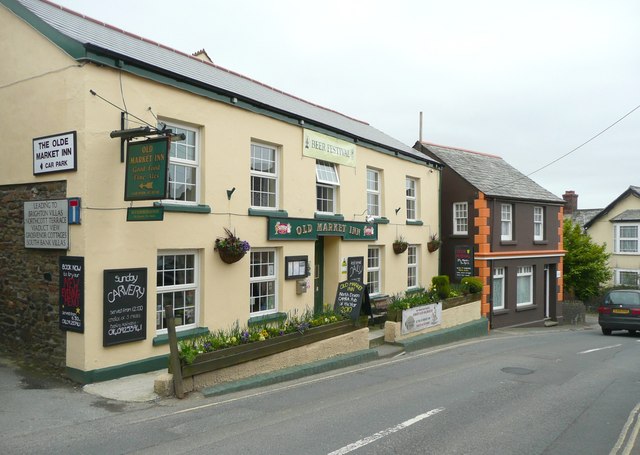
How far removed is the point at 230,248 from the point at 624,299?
17.3 meters

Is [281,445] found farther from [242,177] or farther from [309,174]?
[309,174]

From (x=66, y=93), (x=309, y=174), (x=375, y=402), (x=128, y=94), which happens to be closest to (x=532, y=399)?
(x=375, y=402)

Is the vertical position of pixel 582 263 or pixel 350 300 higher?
pixel 582 263

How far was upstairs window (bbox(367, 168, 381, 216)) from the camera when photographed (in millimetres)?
17812

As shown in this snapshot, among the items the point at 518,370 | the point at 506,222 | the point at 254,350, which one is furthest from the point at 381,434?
the point at 506,222

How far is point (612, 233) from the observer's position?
121 ft

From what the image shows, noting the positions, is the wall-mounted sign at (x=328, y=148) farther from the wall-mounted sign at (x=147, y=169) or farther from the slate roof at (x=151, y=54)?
the wall-mounted sign at (x=147, y=169)

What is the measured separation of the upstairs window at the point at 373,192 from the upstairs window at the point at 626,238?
83.9 ft

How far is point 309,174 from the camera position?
14.7m

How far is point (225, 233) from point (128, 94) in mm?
3558

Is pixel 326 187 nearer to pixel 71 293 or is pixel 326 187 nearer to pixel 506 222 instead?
pixel 71 293

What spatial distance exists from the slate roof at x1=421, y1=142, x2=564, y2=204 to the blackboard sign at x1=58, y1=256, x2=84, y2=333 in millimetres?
15893

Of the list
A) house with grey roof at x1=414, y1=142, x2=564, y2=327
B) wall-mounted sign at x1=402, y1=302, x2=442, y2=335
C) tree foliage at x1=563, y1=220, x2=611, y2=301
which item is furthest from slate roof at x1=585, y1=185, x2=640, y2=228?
wall-mounted sign at x1=402, y1=302, x2=442, y2=335

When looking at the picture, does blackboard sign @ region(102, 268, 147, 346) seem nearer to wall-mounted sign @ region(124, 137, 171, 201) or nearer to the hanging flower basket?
wall-mounted sign @ region(124, 137, 171, 201)
